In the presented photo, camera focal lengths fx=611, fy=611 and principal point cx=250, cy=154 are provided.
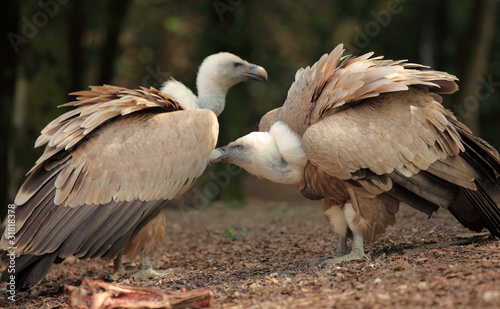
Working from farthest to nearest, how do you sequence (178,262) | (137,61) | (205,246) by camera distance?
(137,61) → (205,246) → (178,262)

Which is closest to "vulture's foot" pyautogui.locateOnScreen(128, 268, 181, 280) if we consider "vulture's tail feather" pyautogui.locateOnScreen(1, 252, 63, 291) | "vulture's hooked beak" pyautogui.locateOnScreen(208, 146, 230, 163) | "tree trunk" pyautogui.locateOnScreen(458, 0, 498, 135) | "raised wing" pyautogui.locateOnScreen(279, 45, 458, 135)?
"vulture's tail feather" pyautogui.locateOnScreen(1, 252, 63, 291)

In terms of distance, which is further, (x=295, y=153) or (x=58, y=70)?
(x=58, y=70)

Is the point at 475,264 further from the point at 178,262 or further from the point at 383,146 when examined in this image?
the point at 178,262

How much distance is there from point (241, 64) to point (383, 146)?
10.7ft

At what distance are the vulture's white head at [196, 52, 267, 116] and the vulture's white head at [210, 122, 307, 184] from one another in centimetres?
179

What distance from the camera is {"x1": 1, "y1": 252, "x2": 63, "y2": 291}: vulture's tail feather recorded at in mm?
6113

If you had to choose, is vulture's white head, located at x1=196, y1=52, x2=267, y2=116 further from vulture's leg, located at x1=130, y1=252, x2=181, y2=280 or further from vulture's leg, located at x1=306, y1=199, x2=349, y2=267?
vulture's leg, located at x1=306, y1=199, x2=349, y2=267

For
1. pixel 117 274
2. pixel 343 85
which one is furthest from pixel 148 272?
pixel 343 85

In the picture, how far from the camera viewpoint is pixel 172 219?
11.8 metres

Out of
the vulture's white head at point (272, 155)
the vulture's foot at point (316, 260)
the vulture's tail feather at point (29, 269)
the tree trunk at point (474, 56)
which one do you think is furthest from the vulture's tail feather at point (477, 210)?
the tree trunk at point (474, 56)

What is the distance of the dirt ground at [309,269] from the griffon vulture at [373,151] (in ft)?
A: 1.43

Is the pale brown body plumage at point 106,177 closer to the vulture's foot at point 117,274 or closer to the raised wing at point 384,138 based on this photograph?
the vulture's foot at point 117,274

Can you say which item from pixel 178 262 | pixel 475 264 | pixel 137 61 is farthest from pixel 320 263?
pixel 137 61

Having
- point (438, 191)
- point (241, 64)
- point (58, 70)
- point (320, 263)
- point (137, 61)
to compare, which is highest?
point (137, 61)
